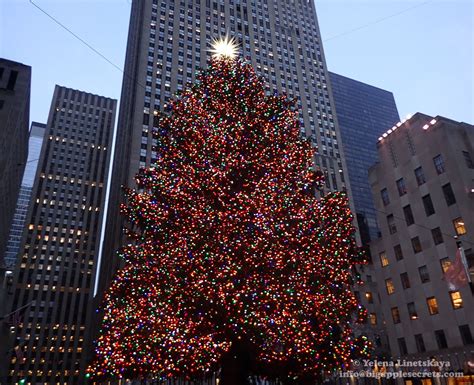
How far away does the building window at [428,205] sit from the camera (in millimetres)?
29984

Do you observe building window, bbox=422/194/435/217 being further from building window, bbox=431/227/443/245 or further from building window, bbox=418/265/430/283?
building window, bbox=418/265/430/283

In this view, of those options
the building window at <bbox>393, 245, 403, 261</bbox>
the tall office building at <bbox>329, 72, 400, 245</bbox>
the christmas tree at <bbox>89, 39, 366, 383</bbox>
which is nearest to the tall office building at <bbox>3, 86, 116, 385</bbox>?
the building window at <bbox>393, 245, 403, 261</bbox>

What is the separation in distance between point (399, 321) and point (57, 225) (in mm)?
113671

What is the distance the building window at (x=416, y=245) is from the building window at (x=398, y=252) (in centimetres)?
151

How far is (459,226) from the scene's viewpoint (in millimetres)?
27438

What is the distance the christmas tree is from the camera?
1417 cm

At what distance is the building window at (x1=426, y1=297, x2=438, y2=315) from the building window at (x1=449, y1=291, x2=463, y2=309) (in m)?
1.41

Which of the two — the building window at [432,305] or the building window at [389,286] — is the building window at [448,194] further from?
the building window at [389,286]

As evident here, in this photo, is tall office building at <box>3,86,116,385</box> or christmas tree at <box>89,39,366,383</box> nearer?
christmas tree at <box>89,39,366,383</box>

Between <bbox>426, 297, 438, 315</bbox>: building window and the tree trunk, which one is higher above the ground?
<bbox>426, 297, 438, 315</bbox>: building window

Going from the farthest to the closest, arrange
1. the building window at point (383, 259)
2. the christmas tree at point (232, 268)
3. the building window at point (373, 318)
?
1. the building window at point (373, 318)
2. the building window at point (383, 259)
3. the christmas tree at point (232, 268)

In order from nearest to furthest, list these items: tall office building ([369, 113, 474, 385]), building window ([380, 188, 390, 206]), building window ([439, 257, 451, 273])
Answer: tall office building ([369, 113, 474, 385]) → building window ([439, 257, 451, 273]) → building window ([380, 188, 390, 206])

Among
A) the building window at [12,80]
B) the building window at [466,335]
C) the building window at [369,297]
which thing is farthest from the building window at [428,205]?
the building window at [12,80]

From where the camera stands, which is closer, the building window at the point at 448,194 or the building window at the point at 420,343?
the building window at the point at 448,194
